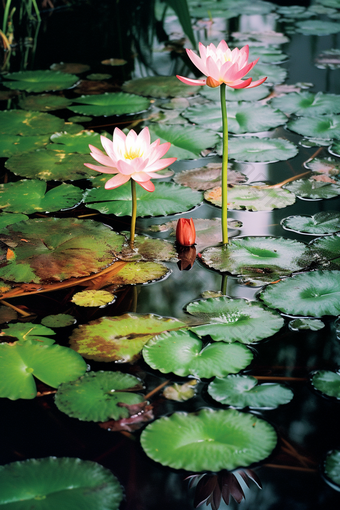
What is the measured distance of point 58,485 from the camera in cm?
86

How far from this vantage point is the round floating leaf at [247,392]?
1024 mm

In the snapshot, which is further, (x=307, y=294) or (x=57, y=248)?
(x=57, y=248)

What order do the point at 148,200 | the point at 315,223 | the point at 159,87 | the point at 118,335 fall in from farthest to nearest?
1. the point at 159,87
2. the point at 148,200
3. the point at 315,223
4. the point at 118,335

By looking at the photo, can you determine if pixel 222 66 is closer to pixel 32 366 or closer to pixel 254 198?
pixel 254 198

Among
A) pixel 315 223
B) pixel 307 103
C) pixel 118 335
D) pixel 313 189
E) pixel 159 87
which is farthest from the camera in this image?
pixel 159 87

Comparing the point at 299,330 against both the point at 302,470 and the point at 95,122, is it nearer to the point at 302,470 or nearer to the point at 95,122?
the point at 302,470

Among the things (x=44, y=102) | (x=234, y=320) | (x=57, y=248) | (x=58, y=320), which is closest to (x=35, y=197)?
(x=57, y=248)

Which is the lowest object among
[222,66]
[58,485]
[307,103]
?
[58,485]

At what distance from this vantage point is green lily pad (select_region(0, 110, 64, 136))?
7.52 ft

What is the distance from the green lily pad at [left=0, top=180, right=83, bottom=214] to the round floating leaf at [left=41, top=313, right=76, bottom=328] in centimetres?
55

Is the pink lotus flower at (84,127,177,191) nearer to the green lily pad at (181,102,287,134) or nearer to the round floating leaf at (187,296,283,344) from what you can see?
the round floating leaf at (187,296,283,344)

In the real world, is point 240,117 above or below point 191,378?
above

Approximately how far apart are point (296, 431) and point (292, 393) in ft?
0.30

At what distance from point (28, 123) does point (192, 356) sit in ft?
5.47
